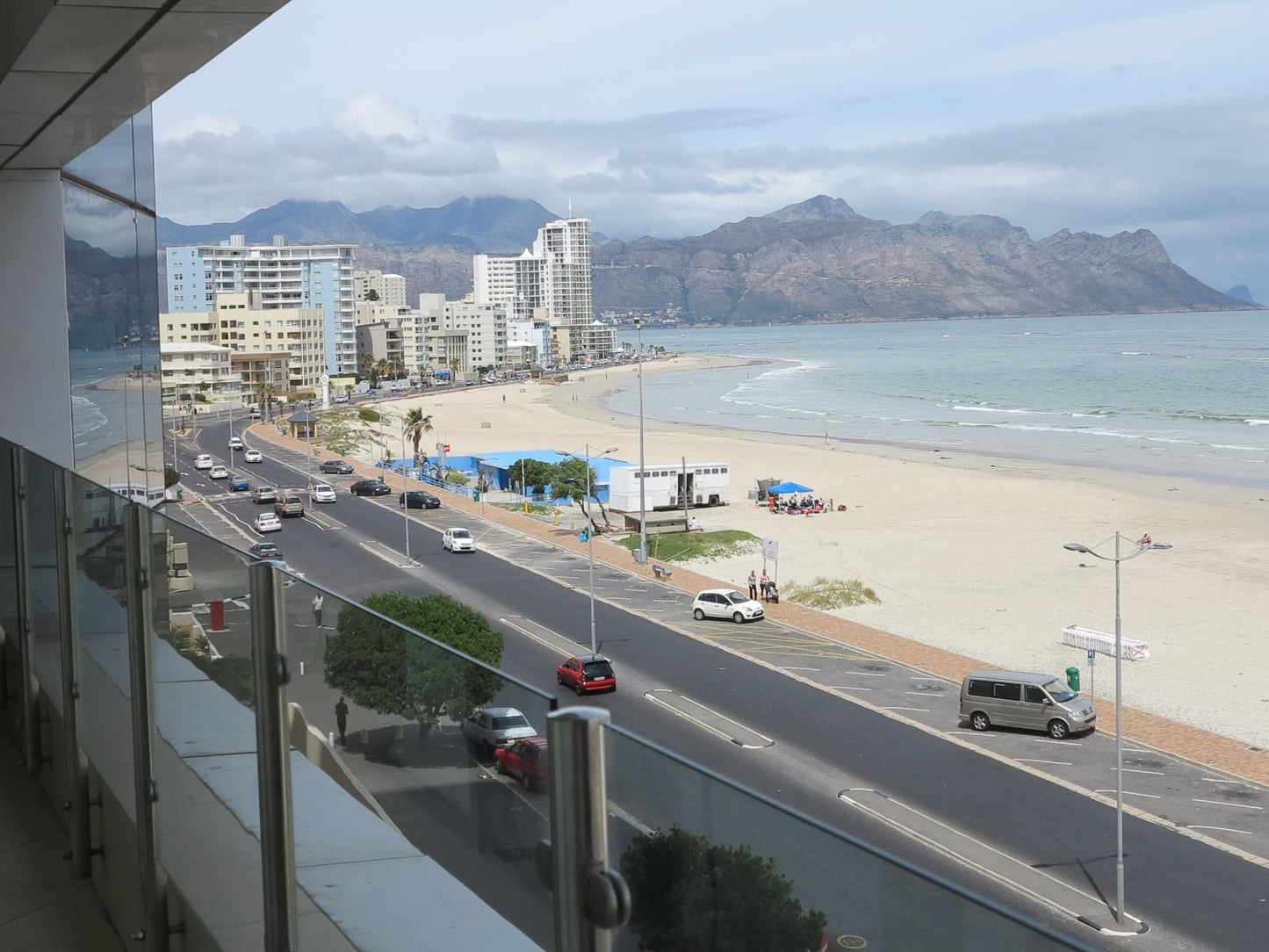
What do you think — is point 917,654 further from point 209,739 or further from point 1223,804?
point 209,739

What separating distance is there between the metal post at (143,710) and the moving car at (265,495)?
48.4m

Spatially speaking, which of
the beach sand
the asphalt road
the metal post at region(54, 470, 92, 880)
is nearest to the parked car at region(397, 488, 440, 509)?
the beach sand

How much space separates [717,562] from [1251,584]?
46.3 ft

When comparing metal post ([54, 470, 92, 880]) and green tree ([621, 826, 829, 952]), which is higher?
green tree ([621, 826, 829, 952])

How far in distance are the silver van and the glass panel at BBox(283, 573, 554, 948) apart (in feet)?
65.3

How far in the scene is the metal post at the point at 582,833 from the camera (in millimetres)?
1539

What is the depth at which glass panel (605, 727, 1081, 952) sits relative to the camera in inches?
48.9

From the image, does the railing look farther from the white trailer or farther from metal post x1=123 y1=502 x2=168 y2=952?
the white trailer

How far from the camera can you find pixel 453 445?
77.9 meters

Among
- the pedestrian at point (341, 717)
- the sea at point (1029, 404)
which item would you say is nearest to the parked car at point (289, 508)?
the sea at point (1029, 404)

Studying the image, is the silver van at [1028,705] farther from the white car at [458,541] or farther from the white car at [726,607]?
the white car at [458,541]

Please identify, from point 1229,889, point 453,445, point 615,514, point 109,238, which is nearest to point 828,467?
point 615,514

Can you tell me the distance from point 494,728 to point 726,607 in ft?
93.1

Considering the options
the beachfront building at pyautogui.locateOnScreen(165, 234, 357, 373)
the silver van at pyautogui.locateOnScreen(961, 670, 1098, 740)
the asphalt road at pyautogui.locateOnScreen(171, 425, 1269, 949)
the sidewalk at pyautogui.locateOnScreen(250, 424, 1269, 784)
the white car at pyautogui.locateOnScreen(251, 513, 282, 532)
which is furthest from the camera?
the beachfront building at pyautogui.locateOnScreen(165, 234, 357, 373)
